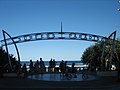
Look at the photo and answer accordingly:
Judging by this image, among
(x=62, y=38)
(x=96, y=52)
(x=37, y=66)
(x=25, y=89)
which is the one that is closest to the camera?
(x=25, y=89)

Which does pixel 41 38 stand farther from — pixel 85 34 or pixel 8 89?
pixel 8 89

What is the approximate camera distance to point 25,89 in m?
21.2

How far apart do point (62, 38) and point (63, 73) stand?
713 centimetres

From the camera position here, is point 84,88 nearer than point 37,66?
Yes

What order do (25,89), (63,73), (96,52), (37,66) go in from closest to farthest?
(25,89), (63,73), (37,66), (96,52)

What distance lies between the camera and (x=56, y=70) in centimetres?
4019

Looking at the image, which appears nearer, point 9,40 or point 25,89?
point 25,89

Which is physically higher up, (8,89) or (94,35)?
(94,35)

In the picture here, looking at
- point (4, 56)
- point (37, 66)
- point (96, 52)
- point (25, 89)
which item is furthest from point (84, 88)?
point (96, 52)

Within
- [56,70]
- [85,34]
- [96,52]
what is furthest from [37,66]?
[96,52]

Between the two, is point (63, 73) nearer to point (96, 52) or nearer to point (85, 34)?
point (85, 34)

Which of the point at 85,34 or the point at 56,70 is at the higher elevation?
the point at 85,34

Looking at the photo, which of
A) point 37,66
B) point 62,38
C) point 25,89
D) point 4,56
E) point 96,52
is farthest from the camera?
point 96,52

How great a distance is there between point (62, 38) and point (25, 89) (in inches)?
728
